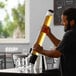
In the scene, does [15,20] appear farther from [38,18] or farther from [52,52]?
[52,52]

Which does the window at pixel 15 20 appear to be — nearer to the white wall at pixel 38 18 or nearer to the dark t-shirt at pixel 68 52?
the white wall at pixel 38 18

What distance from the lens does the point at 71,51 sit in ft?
7.04

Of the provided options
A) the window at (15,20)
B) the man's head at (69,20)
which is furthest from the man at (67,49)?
the window at (15,20)

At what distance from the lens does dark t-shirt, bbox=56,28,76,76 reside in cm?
212

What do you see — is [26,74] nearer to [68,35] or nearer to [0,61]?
[68,35]

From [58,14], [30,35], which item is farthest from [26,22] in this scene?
[58,14]

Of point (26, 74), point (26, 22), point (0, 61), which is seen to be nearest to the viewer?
point (26, 74)

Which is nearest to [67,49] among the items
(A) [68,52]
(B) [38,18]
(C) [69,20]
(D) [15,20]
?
(A) [68,52]

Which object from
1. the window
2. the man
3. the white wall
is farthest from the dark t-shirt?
the window

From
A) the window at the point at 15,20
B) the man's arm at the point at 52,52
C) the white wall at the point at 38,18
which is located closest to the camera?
the man's arm at the point at 52,52

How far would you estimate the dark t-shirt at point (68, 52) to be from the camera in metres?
2.12

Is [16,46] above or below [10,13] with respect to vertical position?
below

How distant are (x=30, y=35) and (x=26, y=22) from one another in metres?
0.33

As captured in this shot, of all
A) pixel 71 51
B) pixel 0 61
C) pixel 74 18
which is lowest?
pixel 0 61
